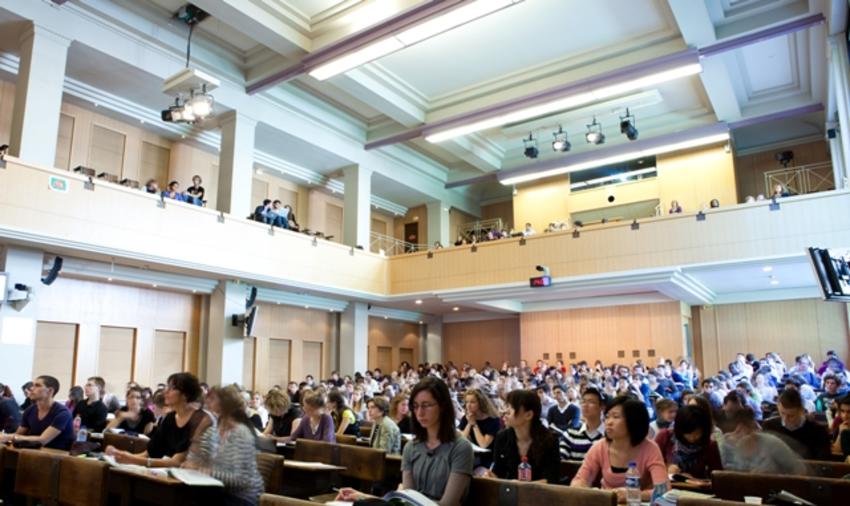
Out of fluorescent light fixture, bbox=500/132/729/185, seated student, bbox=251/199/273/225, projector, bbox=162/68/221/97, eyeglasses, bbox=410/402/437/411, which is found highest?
fluorescent light fixture, bbox=500/132/729/185

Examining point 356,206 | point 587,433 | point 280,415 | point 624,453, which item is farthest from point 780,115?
point 624,453

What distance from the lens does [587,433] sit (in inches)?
184

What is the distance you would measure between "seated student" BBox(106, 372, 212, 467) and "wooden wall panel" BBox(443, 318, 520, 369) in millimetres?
15124

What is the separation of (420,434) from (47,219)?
Result: 8.68m

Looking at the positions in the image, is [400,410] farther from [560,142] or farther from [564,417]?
[560,142]

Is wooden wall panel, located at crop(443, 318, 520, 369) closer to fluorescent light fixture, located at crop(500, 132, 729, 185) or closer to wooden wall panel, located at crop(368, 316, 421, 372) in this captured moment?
wooden wall panel, located at crop(368, 316, 421, 372)

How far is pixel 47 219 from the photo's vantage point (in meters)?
9.52

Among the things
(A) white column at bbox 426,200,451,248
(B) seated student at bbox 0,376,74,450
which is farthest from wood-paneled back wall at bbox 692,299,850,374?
(B) seated student at bbox 0,376,74,450

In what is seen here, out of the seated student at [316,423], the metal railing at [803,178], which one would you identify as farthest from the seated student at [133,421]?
the metal railing at [803,178]

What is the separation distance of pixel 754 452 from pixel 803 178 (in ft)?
48.7

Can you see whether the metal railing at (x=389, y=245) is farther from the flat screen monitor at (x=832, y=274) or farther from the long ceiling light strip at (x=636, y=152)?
the flat screen monitor at (x=832, y=274)

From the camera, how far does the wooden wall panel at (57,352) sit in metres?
10.9

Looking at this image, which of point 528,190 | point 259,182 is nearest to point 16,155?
point 259,182

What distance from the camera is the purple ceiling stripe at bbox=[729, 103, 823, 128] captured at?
45.6ft
